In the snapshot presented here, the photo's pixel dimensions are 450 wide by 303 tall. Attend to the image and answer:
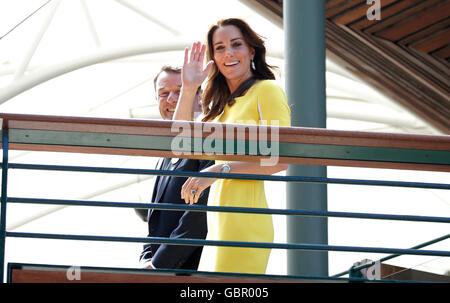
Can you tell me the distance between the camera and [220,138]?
3961 mm

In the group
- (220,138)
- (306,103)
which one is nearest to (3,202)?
(220,138)

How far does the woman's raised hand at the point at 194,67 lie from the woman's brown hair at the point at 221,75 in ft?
0.37

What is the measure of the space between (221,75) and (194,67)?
20 cm

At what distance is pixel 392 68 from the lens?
31.6 ft

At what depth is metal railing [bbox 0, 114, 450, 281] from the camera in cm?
387

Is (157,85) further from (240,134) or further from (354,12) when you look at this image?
(354,12)

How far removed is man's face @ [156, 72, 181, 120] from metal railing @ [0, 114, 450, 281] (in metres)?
1.21

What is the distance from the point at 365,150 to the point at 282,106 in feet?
1.62

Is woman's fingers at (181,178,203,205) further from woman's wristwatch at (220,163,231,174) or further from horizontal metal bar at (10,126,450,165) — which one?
horizontal metal bar at (10,126,450,165)

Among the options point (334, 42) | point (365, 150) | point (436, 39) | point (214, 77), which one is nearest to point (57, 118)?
point (214, 77)

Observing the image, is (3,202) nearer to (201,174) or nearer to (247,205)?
(201,174)

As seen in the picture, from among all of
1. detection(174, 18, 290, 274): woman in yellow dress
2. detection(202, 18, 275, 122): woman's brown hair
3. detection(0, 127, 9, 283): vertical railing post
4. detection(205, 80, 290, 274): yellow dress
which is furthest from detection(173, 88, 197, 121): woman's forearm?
detection(0, 127, 9, 283): vertical railing post

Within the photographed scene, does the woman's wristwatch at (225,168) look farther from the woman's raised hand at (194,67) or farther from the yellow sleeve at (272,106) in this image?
the woman's raised hand at (194,67)

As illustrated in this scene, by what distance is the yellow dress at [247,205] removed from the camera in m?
4.18
